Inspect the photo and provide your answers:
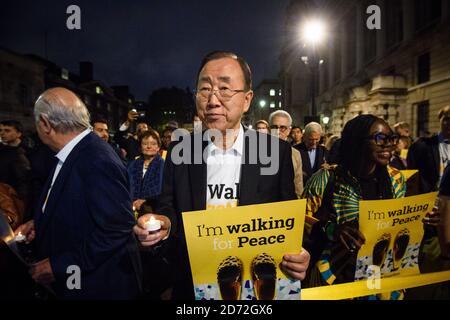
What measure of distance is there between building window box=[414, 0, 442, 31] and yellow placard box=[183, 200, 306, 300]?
26.8 m

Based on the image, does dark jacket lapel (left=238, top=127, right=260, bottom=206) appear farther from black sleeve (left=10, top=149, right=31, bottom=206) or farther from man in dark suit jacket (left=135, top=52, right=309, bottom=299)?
black sleeve (left=10, top=149, right=31, bottom=206)

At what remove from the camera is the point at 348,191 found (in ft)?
8.04

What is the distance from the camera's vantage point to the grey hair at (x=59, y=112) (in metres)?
2.32

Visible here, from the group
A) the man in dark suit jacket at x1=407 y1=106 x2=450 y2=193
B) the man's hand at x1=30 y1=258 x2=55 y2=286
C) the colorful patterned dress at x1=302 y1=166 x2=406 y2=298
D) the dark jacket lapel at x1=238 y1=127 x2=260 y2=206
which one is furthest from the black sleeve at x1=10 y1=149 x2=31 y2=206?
the man in dark suit jacket at x1=407 y1=106 x2=450 y2=193

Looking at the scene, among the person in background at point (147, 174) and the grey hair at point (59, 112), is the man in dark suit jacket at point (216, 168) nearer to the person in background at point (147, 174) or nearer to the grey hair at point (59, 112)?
the grey hair at point (59, 112)

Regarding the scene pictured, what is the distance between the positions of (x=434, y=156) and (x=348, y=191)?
3213 mm

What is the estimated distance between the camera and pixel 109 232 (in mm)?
2207

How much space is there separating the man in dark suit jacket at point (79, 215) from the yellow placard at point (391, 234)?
1719mm

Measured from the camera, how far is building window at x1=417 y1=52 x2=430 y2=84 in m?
23.5

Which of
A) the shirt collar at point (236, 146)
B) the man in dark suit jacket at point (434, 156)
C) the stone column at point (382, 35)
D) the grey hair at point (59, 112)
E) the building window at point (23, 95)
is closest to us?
the shirt collar at point (236, 146)

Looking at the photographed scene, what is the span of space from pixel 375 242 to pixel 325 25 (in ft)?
173

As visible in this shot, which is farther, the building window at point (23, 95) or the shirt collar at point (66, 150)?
the building window at point (23, 95)

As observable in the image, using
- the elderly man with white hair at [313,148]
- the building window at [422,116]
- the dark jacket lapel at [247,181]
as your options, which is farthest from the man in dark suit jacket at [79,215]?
the building window at [422,116]

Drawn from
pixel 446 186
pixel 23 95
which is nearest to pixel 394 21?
pixel 446 186
